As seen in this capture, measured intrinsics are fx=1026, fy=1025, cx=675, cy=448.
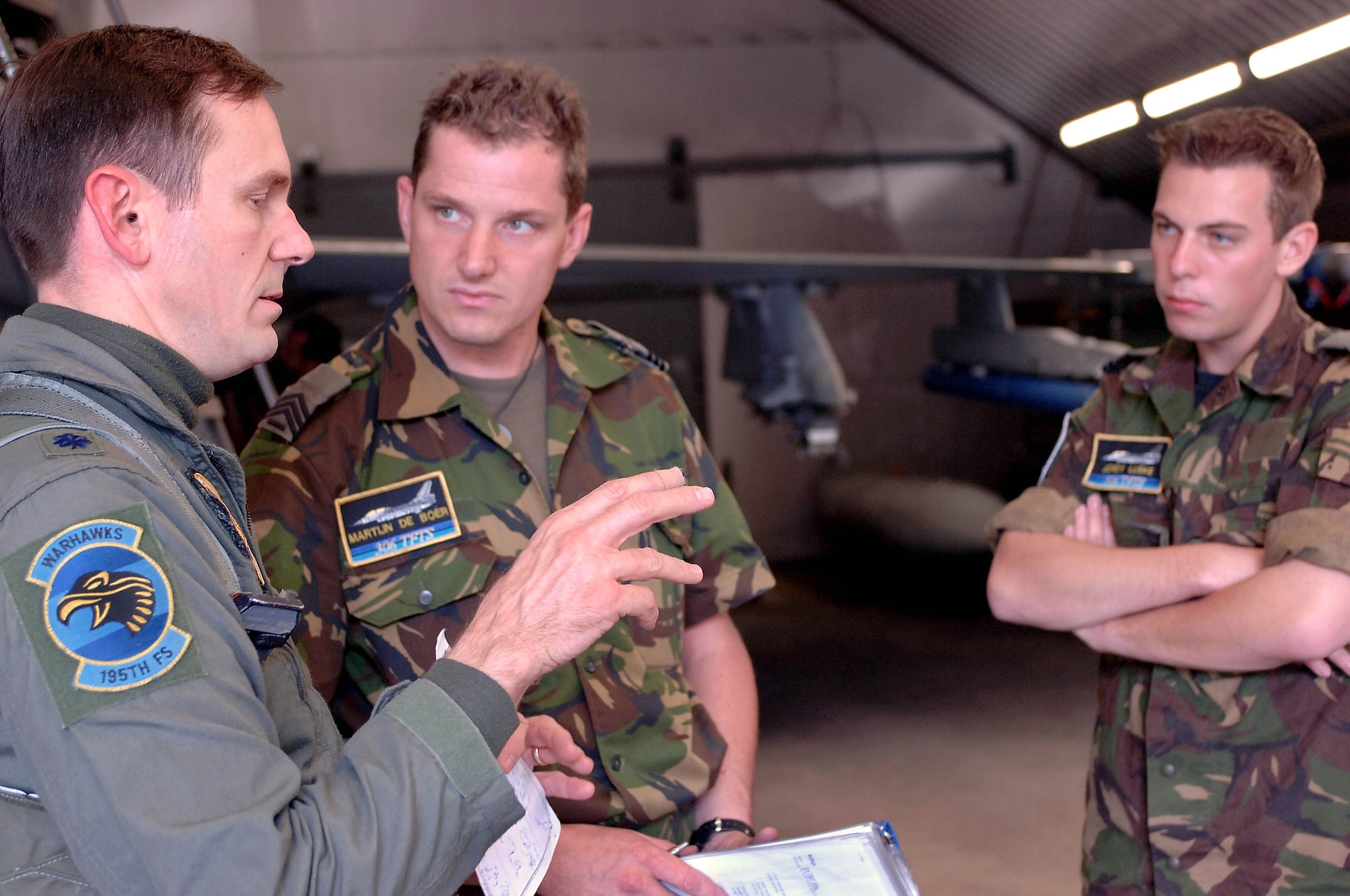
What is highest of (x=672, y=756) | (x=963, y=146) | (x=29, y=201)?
(x=963, y=146)

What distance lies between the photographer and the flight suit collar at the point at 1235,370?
1.84m

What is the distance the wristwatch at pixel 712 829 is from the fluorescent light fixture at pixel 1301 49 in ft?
20.2

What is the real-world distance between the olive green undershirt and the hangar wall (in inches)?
303

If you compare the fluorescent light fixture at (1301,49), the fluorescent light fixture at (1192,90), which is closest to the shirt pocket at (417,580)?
the fluorescent light fixture at (1301,49)

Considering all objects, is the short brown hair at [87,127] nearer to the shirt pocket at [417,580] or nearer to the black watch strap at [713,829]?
the shirt pocket at [417,580]

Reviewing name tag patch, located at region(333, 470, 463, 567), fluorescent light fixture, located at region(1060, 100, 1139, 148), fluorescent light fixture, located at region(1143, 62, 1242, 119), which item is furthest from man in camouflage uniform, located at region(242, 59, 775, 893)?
fluorescent light fixture, located at region(1060, 100, 1139, 148)

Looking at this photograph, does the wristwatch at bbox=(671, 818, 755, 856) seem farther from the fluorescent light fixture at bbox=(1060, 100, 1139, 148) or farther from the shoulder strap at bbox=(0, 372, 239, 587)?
the fluorescent light fixture at bbox=(1060, 100, 1139, 148)

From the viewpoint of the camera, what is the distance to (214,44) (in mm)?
1033

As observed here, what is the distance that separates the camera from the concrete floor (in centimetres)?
365

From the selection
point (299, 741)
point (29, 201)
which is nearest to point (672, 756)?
point (299, 741)

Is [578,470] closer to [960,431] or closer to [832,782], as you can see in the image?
[832,782]

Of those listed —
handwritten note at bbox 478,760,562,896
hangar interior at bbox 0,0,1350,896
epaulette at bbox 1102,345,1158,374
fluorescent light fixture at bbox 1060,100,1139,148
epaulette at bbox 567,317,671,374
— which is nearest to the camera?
handwritten note at bbox 478,760,562,896

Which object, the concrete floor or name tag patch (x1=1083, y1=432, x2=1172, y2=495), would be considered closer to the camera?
name tag patch (x1=1083, y1=432, x2=1172, y2=495)

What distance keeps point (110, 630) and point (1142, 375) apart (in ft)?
6.23
